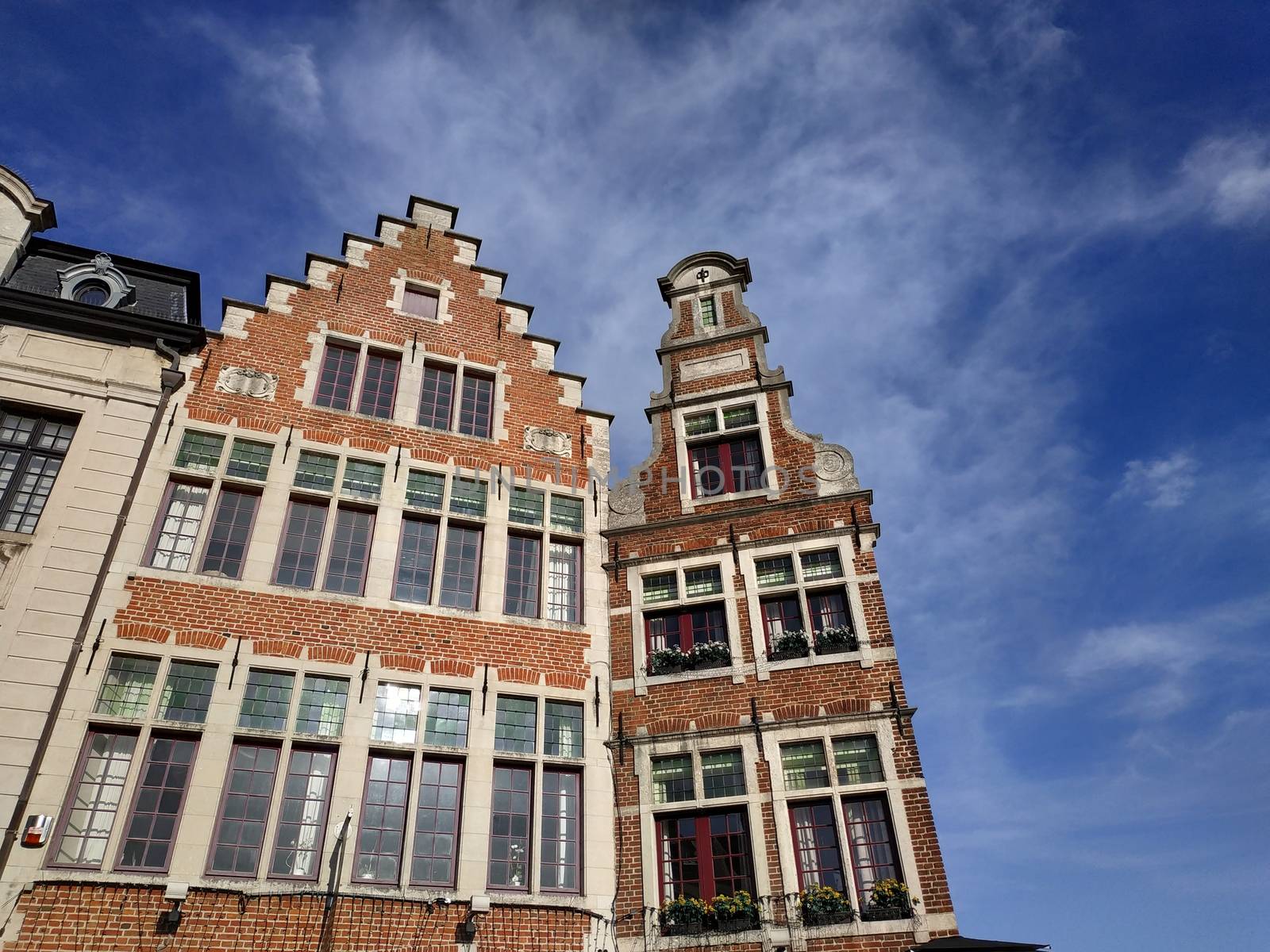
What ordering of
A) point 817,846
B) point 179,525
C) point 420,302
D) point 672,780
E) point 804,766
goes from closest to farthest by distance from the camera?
point 817,846 < point 804,766 < point 672,780 < point 179,525 < point 420,302

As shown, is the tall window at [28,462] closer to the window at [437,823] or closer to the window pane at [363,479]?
the window pane at [363,479]

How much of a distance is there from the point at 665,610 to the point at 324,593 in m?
4.98

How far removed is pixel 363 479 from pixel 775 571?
6.50 m

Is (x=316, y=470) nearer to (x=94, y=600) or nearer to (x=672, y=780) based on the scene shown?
(x=94, y=600)

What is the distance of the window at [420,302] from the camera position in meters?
15.7

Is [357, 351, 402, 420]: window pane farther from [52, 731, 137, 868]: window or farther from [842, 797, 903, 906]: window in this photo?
[842, 797, 903, 906]: window

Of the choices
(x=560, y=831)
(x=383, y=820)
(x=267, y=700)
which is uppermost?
(x=267, y=700)

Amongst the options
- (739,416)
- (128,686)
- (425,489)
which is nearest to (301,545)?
(425,489)

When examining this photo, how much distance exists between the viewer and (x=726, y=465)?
1459 centimetres

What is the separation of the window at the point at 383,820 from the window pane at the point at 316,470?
4.18 meters

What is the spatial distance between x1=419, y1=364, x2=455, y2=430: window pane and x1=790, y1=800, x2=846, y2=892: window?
8151 millimetres

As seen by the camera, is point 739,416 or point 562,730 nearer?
point 562,730

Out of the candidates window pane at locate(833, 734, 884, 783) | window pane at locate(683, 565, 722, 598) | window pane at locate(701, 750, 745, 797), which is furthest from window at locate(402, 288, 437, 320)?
window pane at locate(833, 734, 884, 783)

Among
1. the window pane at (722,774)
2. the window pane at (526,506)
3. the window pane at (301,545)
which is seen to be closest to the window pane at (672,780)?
the window pane at (722,774)
